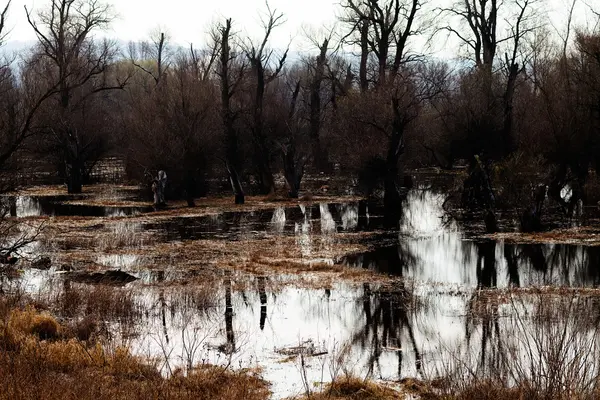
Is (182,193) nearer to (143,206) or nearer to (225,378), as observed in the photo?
(143,206)

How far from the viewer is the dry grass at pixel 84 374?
24.9ft

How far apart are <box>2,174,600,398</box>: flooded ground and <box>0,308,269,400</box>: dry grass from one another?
20.0 inches

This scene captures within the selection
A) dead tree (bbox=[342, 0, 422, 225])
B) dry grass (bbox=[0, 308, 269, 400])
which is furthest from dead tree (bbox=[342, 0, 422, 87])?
dry grass (bbox=[0, 308, 269, 400])

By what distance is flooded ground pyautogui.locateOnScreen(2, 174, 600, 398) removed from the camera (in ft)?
36.6

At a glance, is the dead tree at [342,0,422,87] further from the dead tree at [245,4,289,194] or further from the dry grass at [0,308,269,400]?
the dry grass at [0,308,269,400]

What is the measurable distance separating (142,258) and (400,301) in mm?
8408

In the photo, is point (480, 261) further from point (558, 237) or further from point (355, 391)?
point (355, 391)

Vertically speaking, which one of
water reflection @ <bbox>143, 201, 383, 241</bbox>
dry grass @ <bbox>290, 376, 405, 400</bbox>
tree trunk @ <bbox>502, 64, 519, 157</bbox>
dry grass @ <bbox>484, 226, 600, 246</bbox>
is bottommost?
dry grass @ <bbox>290, 376, 405, 400</bbox>

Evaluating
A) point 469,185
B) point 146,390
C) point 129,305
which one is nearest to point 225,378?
point 146,390

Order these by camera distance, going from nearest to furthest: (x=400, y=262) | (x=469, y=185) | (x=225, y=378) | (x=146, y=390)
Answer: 1. (x=146, y=390)
2. (x=225, y=378)
3. (x=400, y=262)
4. (x=469, y=185)

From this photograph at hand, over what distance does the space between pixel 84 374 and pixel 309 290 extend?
7.59 m

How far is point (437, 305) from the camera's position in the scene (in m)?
14.4

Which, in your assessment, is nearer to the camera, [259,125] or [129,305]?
[129,305]

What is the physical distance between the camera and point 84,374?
900 centimetres
